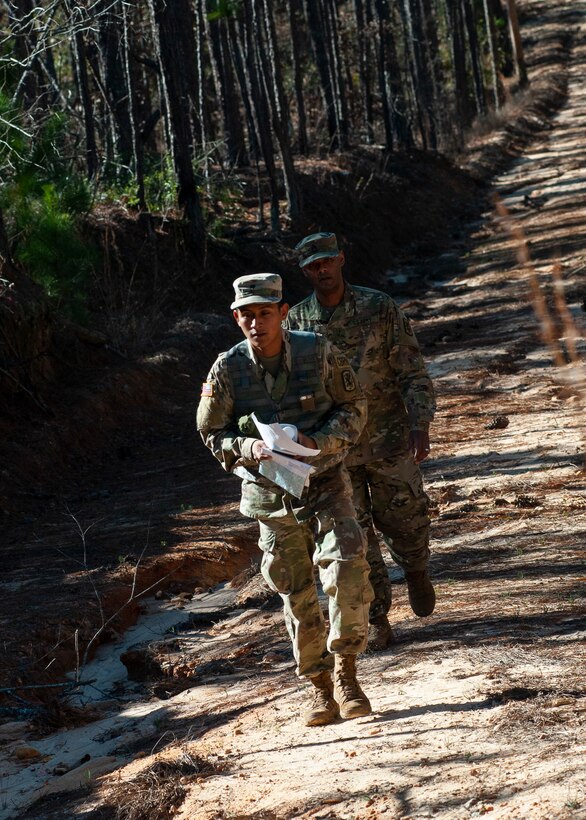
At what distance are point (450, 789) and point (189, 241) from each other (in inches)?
573

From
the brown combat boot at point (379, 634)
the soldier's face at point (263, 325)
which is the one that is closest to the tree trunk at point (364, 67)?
the brown combat boot at point (379, 634)

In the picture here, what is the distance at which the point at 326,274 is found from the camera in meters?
5.08

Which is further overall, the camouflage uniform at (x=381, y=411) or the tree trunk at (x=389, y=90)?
the tree trunk at (x=389, y=90)

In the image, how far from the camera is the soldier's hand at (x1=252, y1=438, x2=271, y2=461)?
4.06 metres

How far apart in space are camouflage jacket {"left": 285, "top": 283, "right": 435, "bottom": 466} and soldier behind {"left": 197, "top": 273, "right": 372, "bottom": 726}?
2.25 ft

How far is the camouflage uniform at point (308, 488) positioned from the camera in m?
4.31

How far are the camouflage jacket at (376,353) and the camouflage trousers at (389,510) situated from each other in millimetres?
80

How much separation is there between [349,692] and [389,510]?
0.98 metres

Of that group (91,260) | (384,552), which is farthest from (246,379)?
(91,260)

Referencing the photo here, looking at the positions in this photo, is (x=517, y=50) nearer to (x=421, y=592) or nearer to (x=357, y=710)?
(x=421, y=592)

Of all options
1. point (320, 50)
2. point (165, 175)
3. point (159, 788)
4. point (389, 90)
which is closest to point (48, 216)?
point (165, 175)

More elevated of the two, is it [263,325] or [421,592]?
[263,325]

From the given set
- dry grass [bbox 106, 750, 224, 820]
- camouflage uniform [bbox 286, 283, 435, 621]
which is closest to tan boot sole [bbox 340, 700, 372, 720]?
dry grass [bbox 106, 750, 224, 820]

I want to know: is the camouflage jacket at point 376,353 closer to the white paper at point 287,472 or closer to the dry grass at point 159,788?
the white paper at point 287,472
